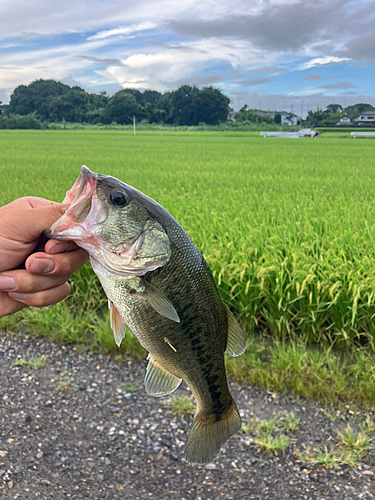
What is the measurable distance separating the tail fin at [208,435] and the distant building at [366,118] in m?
92.6

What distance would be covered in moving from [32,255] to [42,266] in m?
0.05

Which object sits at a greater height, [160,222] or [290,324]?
[160,222]

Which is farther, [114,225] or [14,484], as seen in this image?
→ [14,484]

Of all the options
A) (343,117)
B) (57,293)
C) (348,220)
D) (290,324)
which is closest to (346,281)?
(290,324)

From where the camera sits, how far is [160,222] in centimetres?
104

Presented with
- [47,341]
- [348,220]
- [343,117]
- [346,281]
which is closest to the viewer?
[346,281]

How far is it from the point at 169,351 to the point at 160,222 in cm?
35

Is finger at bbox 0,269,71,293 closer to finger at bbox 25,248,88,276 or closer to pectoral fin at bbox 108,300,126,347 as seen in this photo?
finger at bbox 25,248,88,276

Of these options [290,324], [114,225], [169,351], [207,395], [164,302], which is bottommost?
[290,324]

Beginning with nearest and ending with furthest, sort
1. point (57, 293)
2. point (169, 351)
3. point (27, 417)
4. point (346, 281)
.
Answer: point (169, 351) → point (57, 293) → point (27, 417) → point (346, 281)

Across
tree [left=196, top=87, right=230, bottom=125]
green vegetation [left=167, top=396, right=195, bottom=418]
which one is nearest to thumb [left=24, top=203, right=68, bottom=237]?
green vegetation [left=167, top=396, right=195, bottom=418]

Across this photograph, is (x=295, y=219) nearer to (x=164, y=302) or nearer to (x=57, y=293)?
(x=57, y=293)

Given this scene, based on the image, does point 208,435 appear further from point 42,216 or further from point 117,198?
point 42,216

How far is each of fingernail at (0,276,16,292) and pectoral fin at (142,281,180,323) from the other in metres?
0.77
